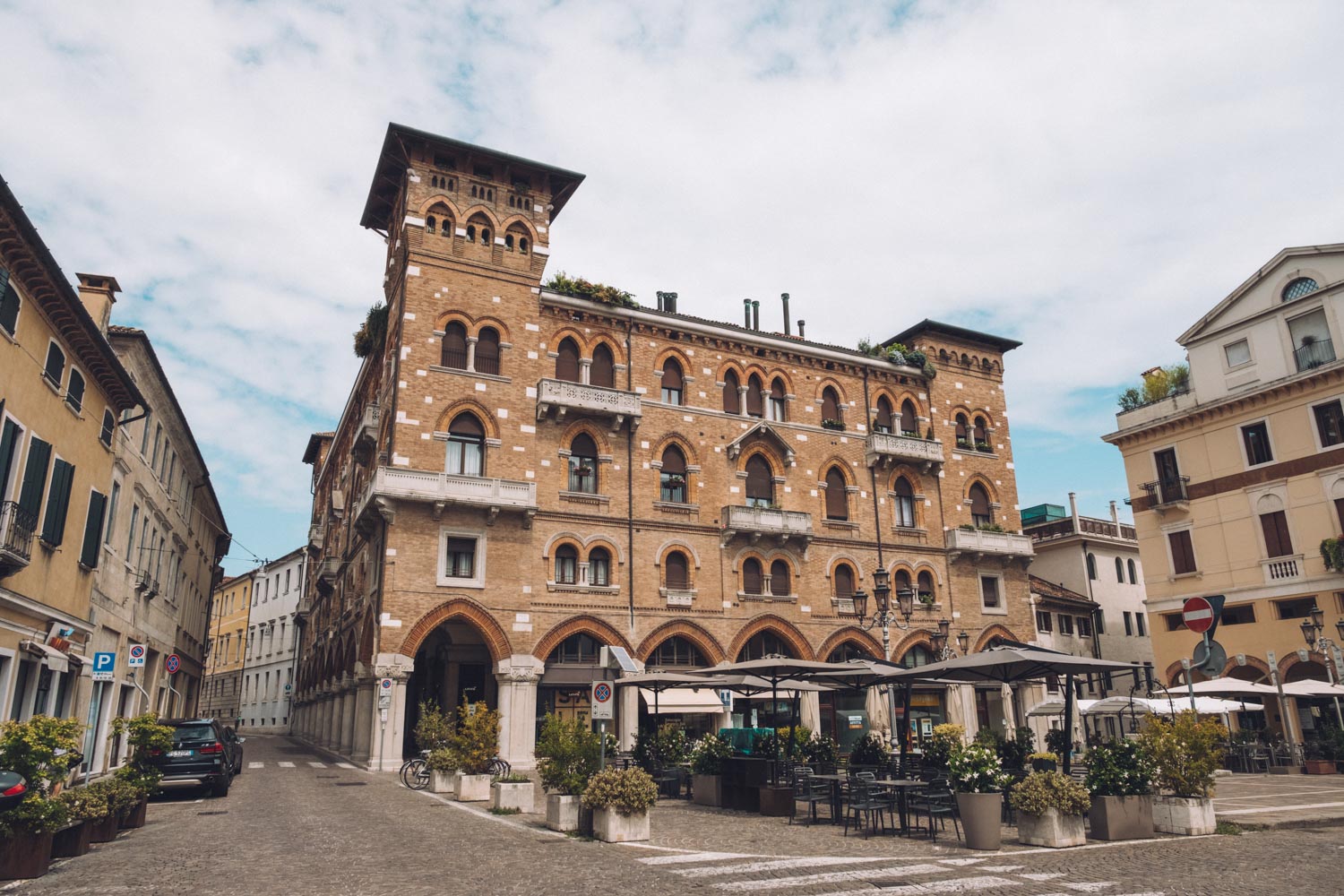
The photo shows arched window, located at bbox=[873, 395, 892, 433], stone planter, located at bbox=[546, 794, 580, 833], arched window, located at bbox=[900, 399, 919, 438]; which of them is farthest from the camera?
arched window, located at bbox=[900, 399, 919, 438]

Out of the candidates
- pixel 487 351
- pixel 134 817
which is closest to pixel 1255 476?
pixel 487 351

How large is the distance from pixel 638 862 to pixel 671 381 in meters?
23.2

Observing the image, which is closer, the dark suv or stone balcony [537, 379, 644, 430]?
the dark suv

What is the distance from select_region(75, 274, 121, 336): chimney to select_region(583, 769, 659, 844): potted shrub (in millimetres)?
17014

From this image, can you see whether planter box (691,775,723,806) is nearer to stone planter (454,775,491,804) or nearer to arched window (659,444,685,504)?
stone planter (454,775,491,804)

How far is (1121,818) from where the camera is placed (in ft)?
42.0

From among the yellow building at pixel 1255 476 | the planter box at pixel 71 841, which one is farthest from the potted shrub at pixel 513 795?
the yellow building at pixel 1255 476

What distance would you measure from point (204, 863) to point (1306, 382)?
34946mm

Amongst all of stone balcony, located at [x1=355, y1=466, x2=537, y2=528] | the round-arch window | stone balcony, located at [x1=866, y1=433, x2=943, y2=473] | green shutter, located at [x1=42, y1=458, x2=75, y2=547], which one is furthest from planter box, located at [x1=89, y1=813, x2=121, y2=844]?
the round-arch window

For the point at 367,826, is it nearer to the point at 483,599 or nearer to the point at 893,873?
the point at 893,873

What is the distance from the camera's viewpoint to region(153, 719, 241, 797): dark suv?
716 inches

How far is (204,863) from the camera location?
10984mm

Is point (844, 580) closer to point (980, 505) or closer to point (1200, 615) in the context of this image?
point (980, 505)

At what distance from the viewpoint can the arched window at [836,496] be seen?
34719 mm
